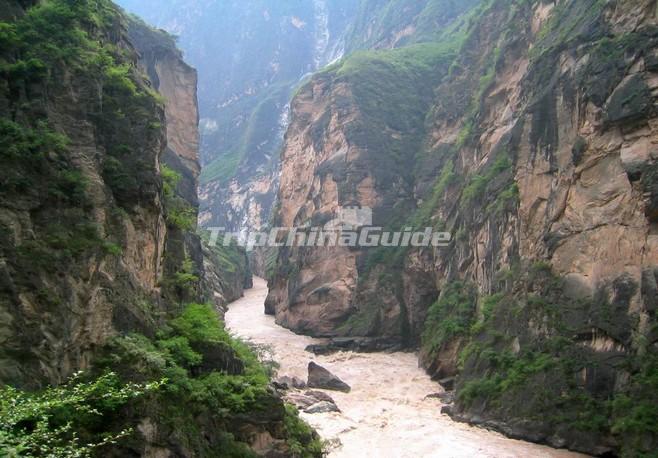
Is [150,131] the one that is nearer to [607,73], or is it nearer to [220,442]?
[220,442]

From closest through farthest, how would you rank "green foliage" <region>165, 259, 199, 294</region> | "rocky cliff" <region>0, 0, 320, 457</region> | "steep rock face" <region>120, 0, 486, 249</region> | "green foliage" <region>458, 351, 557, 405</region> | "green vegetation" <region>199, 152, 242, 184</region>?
"rocky cliff" <region>0, 0, 320, 457</region> → "green foliage" <region>165, 259, 199, 294</region> → "green foliage" <region>458, 351, 557, 405</region> → "steep rock face" <region>120, 0, 486, 249</region> → "green vegetation" <region>199, 152, 242, 184</region>

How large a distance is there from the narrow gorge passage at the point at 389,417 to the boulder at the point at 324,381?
0.54 metres

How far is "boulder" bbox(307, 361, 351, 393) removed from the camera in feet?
97.1

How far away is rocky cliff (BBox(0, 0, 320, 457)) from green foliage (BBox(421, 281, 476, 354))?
1383 cm

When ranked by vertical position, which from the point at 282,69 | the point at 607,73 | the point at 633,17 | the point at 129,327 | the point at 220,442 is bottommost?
the point at 220,442

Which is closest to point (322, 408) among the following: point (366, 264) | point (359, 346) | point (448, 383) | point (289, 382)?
point (289, 382)

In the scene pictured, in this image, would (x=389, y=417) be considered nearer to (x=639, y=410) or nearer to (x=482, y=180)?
(x=639, y=410)

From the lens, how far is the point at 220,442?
1444 cm

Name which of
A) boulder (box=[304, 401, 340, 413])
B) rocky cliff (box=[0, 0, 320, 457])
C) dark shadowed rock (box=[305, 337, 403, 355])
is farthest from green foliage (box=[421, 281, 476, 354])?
rocky cliff (box=[0, 0, 320, 457])

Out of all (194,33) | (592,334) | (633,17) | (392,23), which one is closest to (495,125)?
(633,17)

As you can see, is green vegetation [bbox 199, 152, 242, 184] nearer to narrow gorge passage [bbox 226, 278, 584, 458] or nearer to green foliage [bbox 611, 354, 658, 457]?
narrow gorge passage [bbox 226, 278, 584, 458]

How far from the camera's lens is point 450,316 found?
106 feet

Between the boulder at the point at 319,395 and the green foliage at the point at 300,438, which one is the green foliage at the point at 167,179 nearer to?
the green foliage at the point at 300,438

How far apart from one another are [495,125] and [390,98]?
19156 mm
